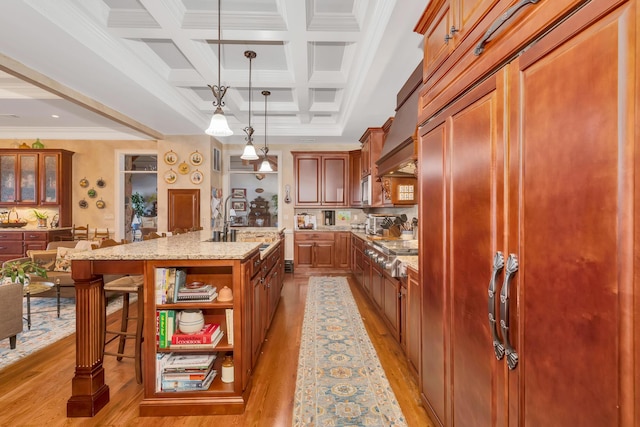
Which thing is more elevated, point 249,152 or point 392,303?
point 249,152

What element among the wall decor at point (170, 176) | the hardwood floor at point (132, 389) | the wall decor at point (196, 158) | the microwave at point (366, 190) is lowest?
the hardwood floor at point (132, 389)

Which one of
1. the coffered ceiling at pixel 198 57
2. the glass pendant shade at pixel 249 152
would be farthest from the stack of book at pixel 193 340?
the coffered ceiling at pixel 198 57

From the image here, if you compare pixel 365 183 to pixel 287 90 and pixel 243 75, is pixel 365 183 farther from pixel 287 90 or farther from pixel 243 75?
pixel 243 75

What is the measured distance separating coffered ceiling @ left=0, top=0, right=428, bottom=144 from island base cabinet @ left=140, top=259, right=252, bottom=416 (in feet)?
7.34

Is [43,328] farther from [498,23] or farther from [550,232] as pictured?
[498,23]

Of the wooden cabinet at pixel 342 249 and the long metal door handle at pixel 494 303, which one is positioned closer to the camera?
the long metal door handle at pixel 494 303

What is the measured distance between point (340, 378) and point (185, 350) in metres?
1.19

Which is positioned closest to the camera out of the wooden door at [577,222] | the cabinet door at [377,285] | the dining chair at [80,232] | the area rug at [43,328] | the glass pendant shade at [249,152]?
the wooden door at [577,222]

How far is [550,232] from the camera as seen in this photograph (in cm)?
90

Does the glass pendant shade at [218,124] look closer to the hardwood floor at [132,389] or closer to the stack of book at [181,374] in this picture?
the stack of book at [181,374]

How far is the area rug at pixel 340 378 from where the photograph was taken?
6.50ft

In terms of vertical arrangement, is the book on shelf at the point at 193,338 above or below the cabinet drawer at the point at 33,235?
below

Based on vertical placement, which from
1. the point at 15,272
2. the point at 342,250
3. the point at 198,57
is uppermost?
the point at 198,57

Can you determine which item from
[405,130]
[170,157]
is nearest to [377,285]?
[405,130]
